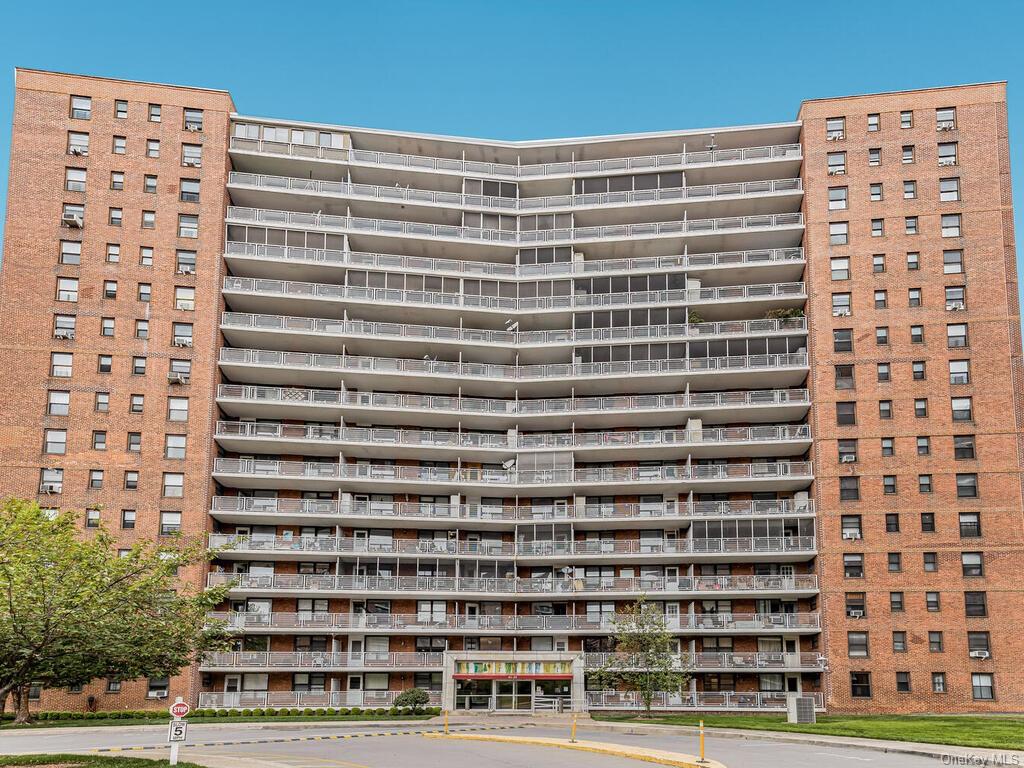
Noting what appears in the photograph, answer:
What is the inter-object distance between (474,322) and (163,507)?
72.9 feet

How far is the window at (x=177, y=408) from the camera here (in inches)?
2319

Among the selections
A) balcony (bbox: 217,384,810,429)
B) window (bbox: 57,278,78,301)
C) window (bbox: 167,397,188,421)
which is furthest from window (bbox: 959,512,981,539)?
window (bbox: 57,278,78,301)

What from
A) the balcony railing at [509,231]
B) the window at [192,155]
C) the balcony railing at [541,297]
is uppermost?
the window at [192,155]

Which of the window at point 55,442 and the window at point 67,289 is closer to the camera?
the window at point 55,442

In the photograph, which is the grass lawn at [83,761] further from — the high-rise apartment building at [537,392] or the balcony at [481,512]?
the balcony at [481,512]

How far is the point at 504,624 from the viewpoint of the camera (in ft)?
195

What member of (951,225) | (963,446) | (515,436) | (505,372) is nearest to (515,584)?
(515,436)

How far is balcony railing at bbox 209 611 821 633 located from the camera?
57406mm

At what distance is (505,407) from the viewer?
64.1 metres

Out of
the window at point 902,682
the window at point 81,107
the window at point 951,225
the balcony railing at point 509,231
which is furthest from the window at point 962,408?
the window at point 81,107

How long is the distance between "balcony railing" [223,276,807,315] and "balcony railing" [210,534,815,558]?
12767 mm

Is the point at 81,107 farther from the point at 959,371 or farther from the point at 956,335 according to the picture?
the point at 959,371

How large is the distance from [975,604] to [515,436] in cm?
2770

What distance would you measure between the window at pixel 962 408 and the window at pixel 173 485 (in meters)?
44.2
